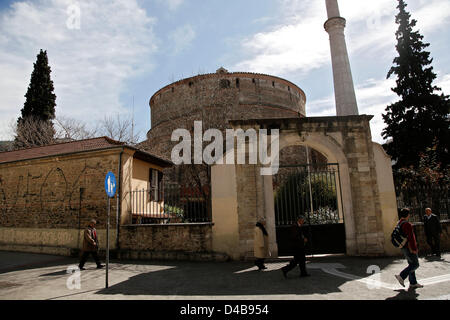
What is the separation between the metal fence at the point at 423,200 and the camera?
1042 centimetres

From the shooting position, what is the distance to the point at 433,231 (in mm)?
9109

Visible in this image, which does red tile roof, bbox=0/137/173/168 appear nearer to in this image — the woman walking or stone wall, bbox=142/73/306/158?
the woman walking

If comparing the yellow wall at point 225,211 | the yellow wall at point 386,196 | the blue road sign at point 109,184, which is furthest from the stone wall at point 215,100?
the blue road sign at point 109,184

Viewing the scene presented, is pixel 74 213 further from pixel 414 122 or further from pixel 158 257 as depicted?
pixel 414 122

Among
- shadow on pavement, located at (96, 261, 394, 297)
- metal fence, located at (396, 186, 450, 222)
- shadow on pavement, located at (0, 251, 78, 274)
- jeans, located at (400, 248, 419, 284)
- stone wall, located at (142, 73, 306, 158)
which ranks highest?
stone wall, located at (142, 73, 306, 158)

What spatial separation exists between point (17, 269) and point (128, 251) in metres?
3.31

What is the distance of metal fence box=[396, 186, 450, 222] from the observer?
10422 mm

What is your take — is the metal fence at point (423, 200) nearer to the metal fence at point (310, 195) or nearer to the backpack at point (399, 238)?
the metal fence at point (310, 195)

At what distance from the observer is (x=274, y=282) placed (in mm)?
6410

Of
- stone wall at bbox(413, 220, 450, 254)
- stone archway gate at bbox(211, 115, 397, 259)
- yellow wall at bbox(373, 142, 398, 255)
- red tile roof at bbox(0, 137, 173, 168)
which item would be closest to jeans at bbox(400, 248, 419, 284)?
stone archway gate at bbox(211, 115, 397, 259)

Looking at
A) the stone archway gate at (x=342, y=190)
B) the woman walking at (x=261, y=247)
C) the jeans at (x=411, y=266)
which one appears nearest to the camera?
the jeans at (x=411, y=266)

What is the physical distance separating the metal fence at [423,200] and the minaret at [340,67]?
5057 mm

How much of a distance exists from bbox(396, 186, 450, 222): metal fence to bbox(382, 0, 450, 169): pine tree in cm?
722
